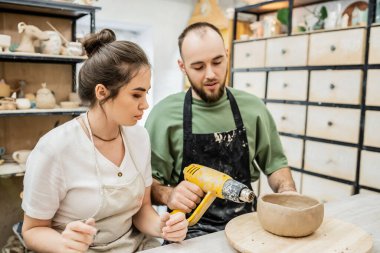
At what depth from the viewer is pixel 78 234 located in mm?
948

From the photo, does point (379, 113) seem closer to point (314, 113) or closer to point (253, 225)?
point (314, 113)

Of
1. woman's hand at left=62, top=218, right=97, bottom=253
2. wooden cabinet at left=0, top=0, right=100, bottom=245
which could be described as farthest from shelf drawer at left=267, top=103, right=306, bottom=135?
woman's hand at left=62, top=218, right=97, bottom=253

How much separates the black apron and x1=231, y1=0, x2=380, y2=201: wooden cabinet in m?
1.65

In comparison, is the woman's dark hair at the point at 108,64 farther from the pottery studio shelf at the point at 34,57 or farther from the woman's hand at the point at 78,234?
the pottery studio shelf at the point at 34,57

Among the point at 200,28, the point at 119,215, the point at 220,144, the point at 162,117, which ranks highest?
the point at 200,28

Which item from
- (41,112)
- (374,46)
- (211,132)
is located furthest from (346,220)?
(41,112)

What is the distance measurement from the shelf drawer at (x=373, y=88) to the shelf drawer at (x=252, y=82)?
110 centimetres

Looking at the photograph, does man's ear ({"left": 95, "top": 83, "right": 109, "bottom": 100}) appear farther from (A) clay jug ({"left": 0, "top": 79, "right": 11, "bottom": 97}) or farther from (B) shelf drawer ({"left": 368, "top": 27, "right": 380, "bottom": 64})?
(B) shelf drawer ({"left": 368, "top": 27, "right": 380, "bottom": 64})

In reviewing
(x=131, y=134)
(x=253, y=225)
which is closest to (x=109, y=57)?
(x=131, y=134)

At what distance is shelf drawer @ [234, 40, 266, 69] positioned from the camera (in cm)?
370

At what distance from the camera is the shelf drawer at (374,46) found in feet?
8.95

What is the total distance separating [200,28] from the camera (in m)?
1.62

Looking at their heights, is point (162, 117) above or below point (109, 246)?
above

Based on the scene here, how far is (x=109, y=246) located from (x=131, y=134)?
416mm
